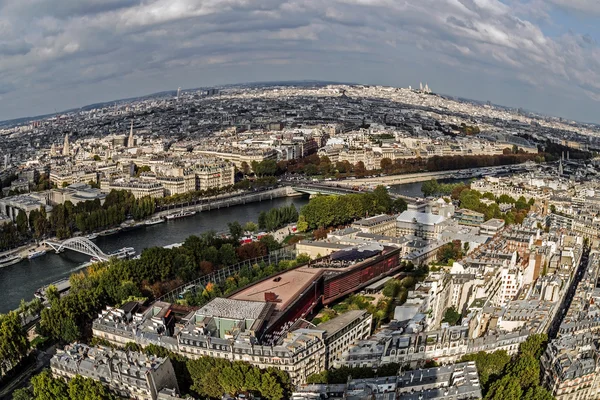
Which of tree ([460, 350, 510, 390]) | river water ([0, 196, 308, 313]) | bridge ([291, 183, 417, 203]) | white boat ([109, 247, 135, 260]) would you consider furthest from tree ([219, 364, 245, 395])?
bridge ([291, 183, 417, 203])

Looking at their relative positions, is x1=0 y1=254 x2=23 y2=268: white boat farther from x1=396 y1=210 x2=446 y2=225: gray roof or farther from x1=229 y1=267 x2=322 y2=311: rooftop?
x1=396 y1=210 x2=446 y2=225: gray roof

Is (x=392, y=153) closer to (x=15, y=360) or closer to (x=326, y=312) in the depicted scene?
(x=326, y=312)

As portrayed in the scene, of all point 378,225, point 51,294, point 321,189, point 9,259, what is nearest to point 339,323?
point 51,294

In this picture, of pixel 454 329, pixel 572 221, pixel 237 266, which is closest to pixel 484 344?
pixel 454 329

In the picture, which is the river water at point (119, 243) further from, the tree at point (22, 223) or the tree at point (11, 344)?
the tree at point (11, 344)

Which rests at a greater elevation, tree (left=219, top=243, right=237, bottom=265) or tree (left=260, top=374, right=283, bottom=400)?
tree (left=219, top=243, right=237, bottom=265)

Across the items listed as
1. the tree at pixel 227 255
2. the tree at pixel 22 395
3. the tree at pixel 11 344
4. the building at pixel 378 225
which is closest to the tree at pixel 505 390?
the tree at pixel 22 395

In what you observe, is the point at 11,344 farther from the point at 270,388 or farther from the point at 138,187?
the point at 138,187
